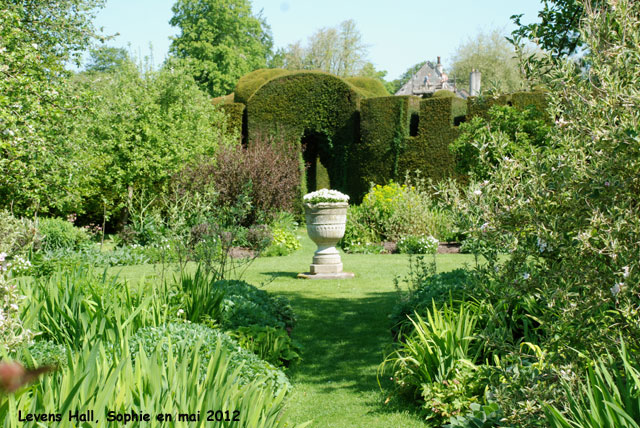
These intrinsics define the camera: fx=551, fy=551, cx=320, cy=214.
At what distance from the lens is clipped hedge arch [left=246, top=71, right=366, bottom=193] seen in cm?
1920

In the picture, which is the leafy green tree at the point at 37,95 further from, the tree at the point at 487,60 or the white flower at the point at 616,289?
the tree at the point at 487,60

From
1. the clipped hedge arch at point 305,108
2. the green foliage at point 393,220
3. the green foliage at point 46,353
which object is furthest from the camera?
the clipped hedge arch at point 305,108

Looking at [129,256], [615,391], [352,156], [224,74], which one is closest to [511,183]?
[615,391]

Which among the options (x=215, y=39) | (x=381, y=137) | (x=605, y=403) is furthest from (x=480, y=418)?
(x=215, y=39)

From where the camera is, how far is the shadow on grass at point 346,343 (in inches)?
175

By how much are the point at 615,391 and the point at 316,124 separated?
17635 millimetres

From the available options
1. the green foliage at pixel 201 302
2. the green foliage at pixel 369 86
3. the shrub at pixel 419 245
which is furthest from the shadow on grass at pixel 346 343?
the green foliage at pixel 369 86

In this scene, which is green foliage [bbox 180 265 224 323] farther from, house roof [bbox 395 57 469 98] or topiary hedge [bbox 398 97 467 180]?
house roof [bbox 395 57 469 98]

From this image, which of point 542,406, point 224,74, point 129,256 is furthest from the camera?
point 224,74

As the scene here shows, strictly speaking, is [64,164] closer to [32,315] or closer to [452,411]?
[32,315]

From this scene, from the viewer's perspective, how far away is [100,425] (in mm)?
2029

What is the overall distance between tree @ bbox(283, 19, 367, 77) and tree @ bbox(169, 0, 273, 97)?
14.6 ft

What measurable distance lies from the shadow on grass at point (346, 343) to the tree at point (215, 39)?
25.5 meters

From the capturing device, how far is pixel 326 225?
9273mm
